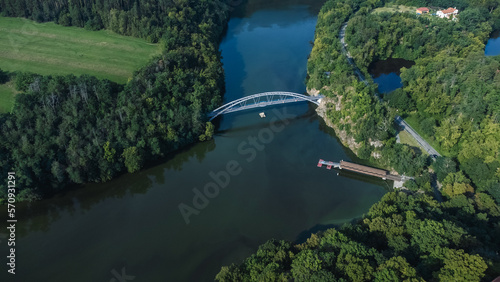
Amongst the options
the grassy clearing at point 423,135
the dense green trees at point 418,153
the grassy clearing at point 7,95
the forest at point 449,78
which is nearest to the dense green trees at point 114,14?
the grassy clearing at point 7,95

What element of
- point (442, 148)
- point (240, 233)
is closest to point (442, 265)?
point (240, 233)

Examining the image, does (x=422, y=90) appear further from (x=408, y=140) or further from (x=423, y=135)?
(x=408, y=140)

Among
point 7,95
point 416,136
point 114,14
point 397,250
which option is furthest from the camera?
point 114,14

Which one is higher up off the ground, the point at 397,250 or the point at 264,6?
the point at 264,6

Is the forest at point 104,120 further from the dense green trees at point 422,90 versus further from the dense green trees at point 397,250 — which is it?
the dense green trees at point 397,250

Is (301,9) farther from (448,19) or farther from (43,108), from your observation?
(43,108)

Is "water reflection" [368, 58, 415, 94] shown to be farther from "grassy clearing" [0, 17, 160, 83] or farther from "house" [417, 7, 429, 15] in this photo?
"grassy clearing" [0, 17, 160, 83]

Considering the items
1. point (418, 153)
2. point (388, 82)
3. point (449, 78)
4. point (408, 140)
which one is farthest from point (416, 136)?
point (388, 82)
